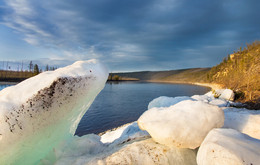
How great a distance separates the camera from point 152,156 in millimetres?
3562

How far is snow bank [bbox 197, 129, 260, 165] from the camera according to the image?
2.39 meters

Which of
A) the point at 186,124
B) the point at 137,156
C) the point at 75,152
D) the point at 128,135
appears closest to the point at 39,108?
the point at 75,152

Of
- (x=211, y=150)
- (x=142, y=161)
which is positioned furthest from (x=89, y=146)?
(x=211, y=150)

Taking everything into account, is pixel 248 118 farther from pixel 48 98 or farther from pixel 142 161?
pixel 48 98

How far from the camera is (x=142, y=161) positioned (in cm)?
347

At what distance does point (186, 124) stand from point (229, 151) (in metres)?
1.13

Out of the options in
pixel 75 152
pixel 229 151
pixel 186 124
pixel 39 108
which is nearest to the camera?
pixel 229 151

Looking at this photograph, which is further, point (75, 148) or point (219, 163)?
point (75, 148)

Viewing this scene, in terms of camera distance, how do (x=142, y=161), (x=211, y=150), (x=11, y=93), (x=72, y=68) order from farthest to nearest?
(x=72, y=68) → (x=142, y=161) → (x=11, y=93) → (x=211, y=150)

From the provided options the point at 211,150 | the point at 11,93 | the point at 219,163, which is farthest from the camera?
the point at 11,93

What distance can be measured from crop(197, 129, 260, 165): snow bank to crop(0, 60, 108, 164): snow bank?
3.05 m

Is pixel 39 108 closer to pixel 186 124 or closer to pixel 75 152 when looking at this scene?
pixel 75 152

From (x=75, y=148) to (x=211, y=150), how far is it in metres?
3.65

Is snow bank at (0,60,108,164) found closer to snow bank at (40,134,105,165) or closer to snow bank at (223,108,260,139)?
snow bank at (40,134,105,165)
